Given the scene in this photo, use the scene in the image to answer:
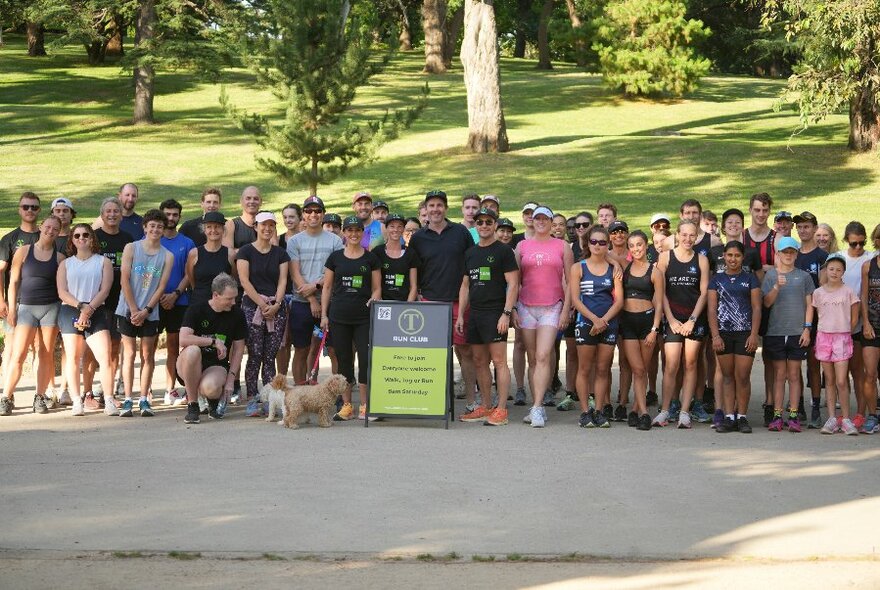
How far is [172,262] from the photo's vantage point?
11.7 m

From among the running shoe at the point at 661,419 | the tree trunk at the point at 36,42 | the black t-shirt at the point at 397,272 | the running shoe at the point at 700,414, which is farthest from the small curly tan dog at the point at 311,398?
the tree trunk at the point at 36,42

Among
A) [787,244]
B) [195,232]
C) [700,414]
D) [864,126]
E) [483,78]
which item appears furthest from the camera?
[483,78]

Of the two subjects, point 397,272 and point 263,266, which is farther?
point 263,266

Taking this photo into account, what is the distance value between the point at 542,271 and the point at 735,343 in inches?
76.0

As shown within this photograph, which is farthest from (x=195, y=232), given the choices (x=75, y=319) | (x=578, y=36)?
(x=578, y=36)

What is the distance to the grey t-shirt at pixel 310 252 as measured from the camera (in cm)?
1205

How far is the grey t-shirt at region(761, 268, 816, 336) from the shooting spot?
11.1m

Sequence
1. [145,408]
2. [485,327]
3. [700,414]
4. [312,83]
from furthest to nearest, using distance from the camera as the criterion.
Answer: [312,83]
[700,414]
[145,408]
[485,327]

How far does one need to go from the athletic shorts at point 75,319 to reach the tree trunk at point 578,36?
3563cm

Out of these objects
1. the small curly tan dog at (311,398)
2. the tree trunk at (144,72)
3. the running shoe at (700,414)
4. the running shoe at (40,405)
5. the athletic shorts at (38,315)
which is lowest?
the running shoe at (700,414)

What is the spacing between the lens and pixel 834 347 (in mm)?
11000

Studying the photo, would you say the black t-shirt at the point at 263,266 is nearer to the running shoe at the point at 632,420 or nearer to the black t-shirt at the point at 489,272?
the black t-shirt at the point at 489,272

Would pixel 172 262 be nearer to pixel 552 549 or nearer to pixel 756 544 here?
pixel 552 549

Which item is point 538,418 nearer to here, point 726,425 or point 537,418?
point 537,418
